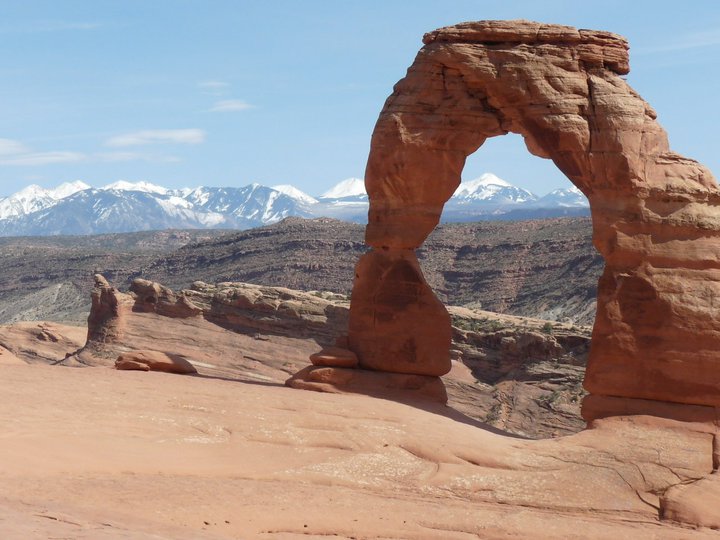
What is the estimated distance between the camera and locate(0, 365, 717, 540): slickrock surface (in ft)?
51.3

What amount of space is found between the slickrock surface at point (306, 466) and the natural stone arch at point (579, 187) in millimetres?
1537

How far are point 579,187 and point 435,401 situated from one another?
5.06 meters

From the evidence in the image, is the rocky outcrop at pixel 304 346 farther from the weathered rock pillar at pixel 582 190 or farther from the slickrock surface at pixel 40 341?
the weathered rock pillar at pixel 582 190

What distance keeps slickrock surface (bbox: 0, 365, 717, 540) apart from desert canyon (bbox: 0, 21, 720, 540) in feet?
0.13

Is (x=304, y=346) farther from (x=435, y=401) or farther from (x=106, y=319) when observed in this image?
(x=435, y=401)

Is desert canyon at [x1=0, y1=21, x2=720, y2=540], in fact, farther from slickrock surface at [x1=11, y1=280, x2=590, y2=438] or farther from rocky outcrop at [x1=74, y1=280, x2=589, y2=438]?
slickrock surface at [x1=11, y1=280, x2=590, y2=438]

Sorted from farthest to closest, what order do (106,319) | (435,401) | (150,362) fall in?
(106,319) < (150,362) < (435,401)

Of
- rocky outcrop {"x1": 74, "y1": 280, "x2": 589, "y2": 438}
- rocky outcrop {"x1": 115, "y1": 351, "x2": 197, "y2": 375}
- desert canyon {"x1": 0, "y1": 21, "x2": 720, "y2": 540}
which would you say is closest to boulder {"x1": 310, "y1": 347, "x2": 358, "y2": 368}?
desert canyon {"x1": 0, "y1": 21, "x2": 720, "y2": 540}

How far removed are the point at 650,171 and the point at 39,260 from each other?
2989 inches

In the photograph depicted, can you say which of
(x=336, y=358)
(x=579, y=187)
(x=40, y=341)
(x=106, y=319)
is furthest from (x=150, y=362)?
(x=40, y=341)

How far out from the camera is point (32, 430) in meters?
17.9

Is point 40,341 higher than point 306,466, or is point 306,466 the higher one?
point 306,466

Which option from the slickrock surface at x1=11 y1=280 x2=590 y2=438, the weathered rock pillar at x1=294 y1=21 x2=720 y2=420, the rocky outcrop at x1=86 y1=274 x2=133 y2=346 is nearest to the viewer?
the weathered rock pillar at x1=294 y1=21 x2=720 y2=420

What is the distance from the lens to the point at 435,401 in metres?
23.5
